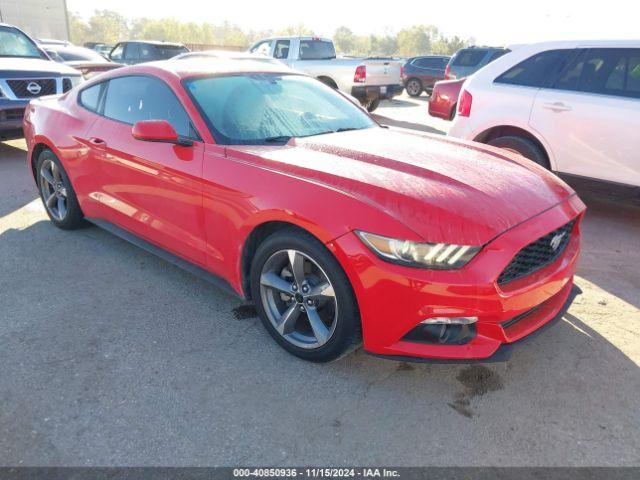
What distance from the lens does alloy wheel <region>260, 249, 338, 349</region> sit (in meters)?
2.65

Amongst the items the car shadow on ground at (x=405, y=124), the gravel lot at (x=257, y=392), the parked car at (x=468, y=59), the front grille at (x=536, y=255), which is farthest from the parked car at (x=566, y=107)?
the parked car at (x=468, y=59)

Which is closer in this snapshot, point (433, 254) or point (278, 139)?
point (433, 254)

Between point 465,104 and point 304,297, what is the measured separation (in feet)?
12.6

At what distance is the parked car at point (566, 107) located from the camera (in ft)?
15.4

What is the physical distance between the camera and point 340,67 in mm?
12109

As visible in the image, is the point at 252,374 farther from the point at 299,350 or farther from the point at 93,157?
the point at 93,157

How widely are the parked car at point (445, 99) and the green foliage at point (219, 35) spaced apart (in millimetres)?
83752

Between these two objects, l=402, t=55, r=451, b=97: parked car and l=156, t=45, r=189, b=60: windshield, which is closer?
l=156, t=45, r=189, b=60: windshield

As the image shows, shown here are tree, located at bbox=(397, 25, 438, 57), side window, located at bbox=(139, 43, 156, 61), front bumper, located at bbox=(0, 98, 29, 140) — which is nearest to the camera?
front bumper, located at bbox=(0, 98, 29, 140)

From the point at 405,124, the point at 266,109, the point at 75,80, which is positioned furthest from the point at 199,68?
the point at 405,124

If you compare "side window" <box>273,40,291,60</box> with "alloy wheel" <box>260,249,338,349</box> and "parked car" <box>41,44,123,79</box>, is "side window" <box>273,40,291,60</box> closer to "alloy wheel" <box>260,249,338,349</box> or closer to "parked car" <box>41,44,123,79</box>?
"parked car" <box>41,44,123,79</box>

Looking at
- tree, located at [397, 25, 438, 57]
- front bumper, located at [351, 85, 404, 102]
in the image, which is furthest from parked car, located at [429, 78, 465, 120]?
tree, located at [397, 25, 438, 57]

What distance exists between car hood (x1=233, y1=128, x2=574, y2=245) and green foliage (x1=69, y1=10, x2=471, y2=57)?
88.4 meters

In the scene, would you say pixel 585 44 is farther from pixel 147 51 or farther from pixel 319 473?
pixel 147 51
